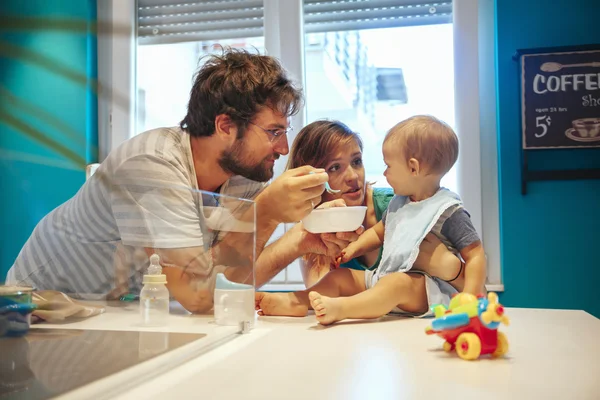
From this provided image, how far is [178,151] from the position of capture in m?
1.46

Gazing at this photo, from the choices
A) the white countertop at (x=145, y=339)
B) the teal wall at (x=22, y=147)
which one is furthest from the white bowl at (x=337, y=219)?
the teal wall at (x=22, y=147)

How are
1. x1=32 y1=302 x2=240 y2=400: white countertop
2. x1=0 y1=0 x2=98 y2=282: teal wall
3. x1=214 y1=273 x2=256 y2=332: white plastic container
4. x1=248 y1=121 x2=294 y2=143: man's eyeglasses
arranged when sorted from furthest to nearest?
1. x1=248 y1=121 x2=294 y2=143: man's eyeglasses
2. x1=214 y1=273 x2=256 y2=332: white plastic container
3. x1=32 y1=302 x2=240 y2=400: white countertop
4. x1=0 y1=0 x2=98 y2=282: teal wall

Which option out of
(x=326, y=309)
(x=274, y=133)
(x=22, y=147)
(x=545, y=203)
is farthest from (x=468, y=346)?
(x=545, y=203)

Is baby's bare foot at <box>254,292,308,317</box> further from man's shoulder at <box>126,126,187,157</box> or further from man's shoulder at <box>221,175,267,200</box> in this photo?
man's shoulder at <box>221,175,267,200</box>

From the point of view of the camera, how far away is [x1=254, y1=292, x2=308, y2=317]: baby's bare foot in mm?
1204

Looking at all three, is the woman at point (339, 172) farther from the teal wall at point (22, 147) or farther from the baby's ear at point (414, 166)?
the teal wall at point (22, 147)

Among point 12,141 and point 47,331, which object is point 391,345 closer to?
point 47,331

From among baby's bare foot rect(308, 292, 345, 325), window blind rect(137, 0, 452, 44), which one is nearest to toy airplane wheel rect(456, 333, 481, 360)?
baby's bare foot rect(308, 292, 345, 325)

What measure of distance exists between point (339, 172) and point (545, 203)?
1006mm

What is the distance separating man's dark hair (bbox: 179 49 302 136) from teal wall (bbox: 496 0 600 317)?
95 cm

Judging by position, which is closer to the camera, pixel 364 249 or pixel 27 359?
pixel 27 359

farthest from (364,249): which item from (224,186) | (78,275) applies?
(78,275)

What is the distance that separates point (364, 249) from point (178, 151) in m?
0.53

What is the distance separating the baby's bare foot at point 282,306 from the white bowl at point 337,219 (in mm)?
160
